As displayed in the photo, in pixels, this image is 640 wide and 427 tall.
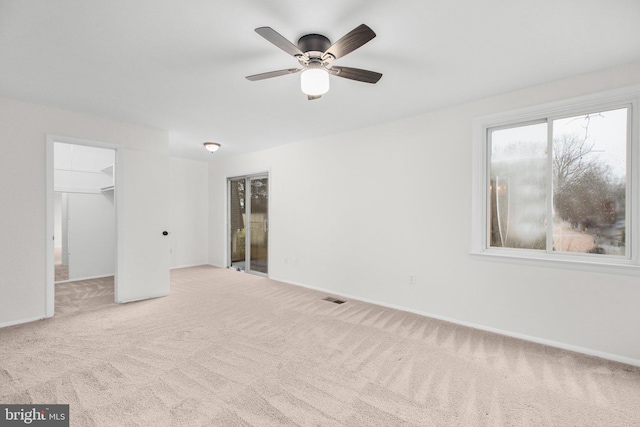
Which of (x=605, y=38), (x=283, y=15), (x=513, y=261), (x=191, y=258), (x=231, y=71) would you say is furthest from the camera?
(x=191, y=258)

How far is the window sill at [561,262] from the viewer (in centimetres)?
245

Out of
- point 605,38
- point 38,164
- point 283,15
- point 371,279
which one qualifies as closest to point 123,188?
point 38,164

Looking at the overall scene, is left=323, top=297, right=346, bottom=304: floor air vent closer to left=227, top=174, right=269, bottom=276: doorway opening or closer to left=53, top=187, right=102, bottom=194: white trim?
left=227, top=174, right=269, bottom=276: doorway opening

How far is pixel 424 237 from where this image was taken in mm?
3615

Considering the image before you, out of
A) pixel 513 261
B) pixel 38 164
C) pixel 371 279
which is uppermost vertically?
pixel 38 164

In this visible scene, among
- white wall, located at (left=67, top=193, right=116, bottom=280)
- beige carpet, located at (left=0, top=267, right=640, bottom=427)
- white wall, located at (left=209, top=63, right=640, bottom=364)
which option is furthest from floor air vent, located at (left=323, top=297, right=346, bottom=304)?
white wall, located at (left=67, top=193, right=116, bottom=280)

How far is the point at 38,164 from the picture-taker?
3354mm

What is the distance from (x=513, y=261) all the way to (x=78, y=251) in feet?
23.8

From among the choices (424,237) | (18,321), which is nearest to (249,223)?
(18,321)

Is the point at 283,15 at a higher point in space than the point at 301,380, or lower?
higher

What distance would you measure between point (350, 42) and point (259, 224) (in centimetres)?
470

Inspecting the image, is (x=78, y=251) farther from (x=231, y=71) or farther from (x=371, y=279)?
(x=371, y=279)

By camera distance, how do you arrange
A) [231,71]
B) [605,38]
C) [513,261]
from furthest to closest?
[513,261] → [231,71] → [605,38]

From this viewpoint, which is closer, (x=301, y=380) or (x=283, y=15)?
(x=283, y=15)
